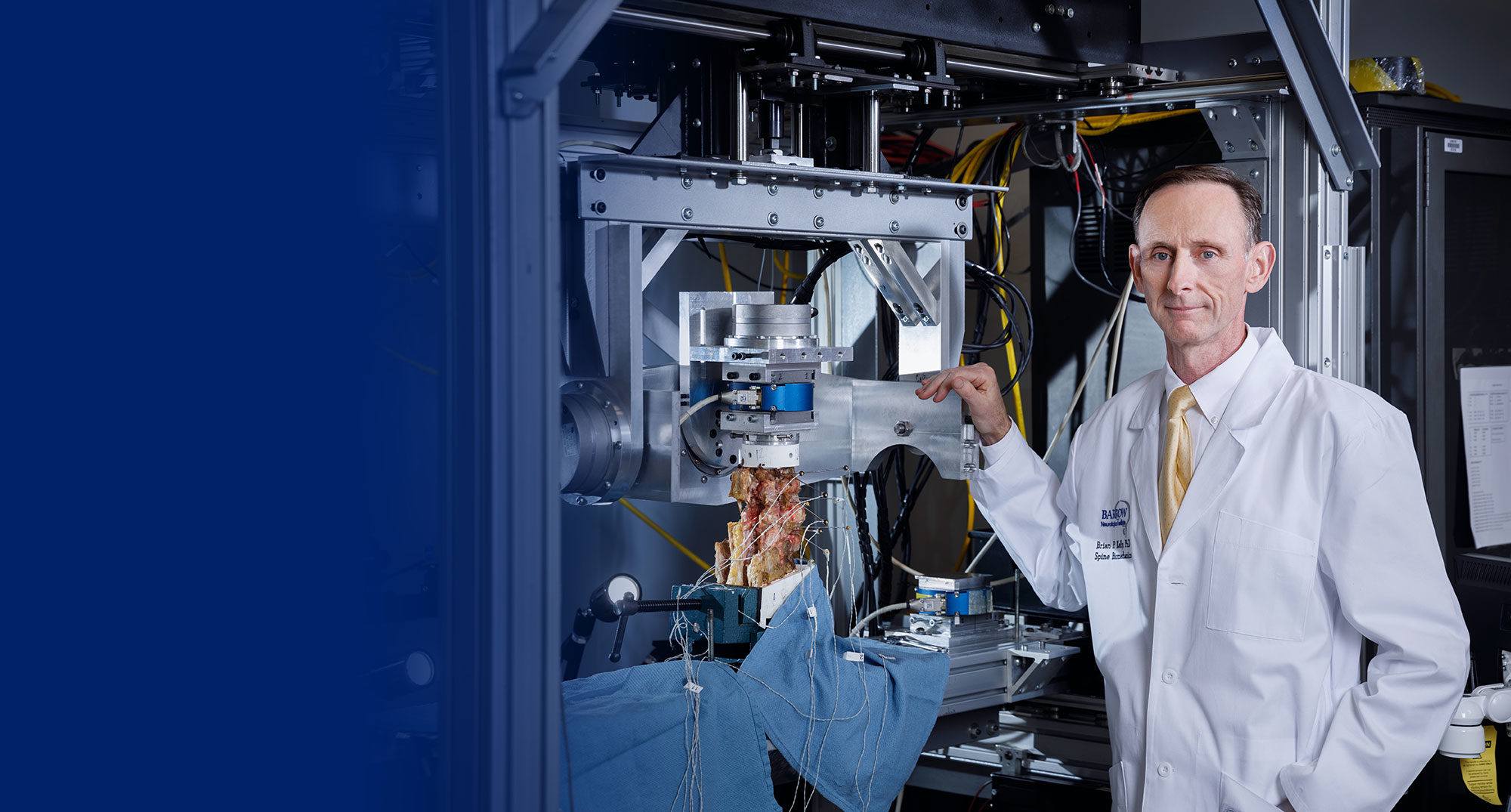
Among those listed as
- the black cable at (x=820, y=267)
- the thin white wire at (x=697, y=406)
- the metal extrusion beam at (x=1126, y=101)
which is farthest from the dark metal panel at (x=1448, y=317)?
the thin white wire at (x=697, y=406)

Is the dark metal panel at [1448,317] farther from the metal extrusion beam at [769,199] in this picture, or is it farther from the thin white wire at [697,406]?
the thin white wire at [697,406]

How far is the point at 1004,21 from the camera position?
96.9 inches

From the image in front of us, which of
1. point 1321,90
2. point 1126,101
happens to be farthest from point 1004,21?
point 1321,90

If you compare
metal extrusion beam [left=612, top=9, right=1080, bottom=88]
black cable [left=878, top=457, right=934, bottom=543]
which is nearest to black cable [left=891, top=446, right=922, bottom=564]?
black cable [left=878, top=457, right=934, bottom=543]

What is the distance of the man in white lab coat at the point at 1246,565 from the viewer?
2.08 metres

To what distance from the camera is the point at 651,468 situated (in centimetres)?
204

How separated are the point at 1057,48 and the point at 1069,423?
3.19 ft

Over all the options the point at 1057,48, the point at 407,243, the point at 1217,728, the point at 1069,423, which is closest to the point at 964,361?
the point at 1069,423

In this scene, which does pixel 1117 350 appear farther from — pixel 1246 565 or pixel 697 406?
pixel 697 406

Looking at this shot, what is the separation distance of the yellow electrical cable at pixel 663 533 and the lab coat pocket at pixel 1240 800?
4.04 feet

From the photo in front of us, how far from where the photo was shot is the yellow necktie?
7.54ft

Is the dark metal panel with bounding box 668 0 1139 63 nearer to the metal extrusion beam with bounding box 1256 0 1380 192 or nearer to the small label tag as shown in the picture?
the metal extrusion beam with bounding box 1256 0 1380 192

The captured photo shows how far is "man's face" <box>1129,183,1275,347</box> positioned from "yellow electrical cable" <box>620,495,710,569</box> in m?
1.20

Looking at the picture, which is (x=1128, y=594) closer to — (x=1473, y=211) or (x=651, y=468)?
(x=651, y=468)
